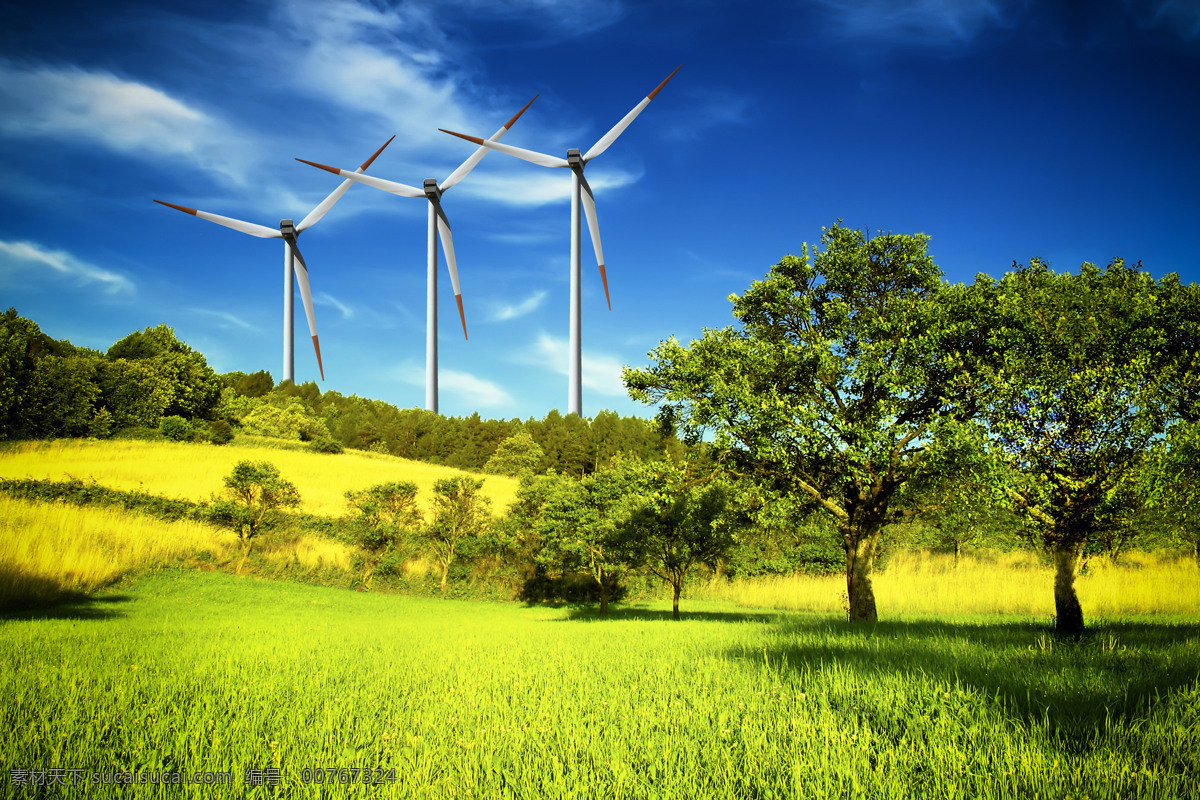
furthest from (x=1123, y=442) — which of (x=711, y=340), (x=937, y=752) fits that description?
(x=937, y=752)

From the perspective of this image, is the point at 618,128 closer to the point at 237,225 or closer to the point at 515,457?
the point at 237,225

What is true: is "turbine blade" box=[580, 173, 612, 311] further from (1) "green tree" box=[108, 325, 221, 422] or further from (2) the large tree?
(1) "green tree" box=[108, 325, 221, 422]

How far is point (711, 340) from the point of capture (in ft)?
69.7

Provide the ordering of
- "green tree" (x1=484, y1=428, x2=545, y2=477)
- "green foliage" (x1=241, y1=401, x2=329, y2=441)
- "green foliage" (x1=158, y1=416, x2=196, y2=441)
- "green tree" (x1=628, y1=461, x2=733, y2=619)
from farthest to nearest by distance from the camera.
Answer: "green tree" (x1=484, y1=428, x2=545, y2=477)
"green foliage" (x1=241, y1=401, x2=329, y2=441)
"green foliage" (x1=158, y1=416, x2=196, y2=441)
"green tree" (x1=628, y1=461, x2=733, y2=619)

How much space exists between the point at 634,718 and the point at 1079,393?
15892 millimetres

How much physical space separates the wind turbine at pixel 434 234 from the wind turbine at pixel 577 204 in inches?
130

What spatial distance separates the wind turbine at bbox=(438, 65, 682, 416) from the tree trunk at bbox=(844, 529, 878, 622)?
33584 millimetres

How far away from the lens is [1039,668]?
25.9 ft

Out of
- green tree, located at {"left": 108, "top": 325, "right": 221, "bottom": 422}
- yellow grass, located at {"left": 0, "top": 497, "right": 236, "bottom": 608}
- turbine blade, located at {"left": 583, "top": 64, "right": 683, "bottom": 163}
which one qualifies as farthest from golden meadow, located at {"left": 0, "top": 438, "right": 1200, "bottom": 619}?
turbine blade, located at {"left": 583, "top": 64, "right": 683, "bottom": 163}

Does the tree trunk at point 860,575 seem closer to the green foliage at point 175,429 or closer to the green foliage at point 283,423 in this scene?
the green foliage at point 175,429

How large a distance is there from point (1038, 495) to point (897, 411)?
426 centimetres

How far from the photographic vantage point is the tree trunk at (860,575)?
65.0 feet

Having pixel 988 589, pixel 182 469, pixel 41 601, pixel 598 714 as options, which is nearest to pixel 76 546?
pixel 41 601

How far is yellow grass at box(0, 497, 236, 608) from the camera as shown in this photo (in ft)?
62.6
